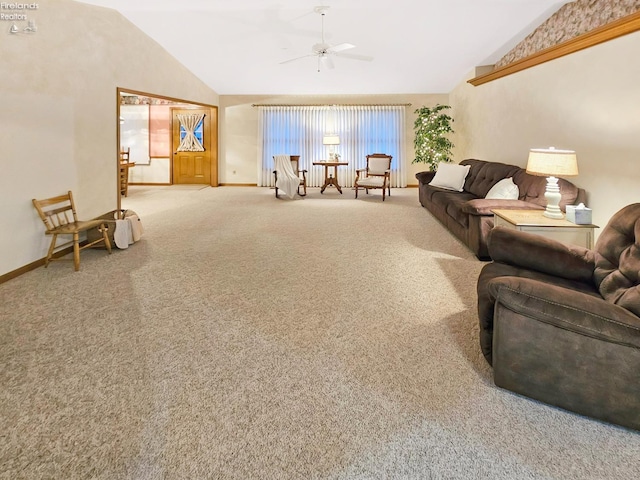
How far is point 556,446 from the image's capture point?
4.73 ft

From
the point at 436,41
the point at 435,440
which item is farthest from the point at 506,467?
the point at 436,41

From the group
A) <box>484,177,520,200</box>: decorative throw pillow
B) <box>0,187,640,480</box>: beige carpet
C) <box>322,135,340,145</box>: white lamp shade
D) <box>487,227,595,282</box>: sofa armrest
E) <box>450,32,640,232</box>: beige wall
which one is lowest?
<box>0,187,640,480</box>: beige carpet

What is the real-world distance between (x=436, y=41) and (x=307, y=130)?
14.6ft

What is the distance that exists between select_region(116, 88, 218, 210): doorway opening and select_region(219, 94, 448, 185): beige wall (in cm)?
43

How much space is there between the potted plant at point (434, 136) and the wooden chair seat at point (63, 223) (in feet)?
22.1

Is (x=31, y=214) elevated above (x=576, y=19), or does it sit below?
below

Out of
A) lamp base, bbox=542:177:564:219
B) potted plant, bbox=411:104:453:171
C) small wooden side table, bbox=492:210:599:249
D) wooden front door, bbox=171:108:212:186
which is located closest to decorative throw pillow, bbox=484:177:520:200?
lamp base, bbox=542:177:564:219

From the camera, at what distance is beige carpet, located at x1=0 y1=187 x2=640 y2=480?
1377mm

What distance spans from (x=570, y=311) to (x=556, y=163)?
6.78 feet

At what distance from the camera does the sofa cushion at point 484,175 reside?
16.5ft

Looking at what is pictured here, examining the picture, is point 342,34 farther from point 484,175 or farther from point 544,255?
point 544,255

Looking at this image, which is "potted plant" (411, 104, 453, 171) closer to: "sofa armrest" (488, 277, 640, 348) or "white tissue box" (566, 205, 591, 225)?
"white tissue box" (566, 205, 591, 225)

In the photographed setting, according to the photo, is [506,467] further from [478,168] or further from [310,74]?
[310,74]

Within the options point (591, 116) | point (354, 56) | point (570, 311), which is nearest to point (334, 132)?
point (354, 56)
